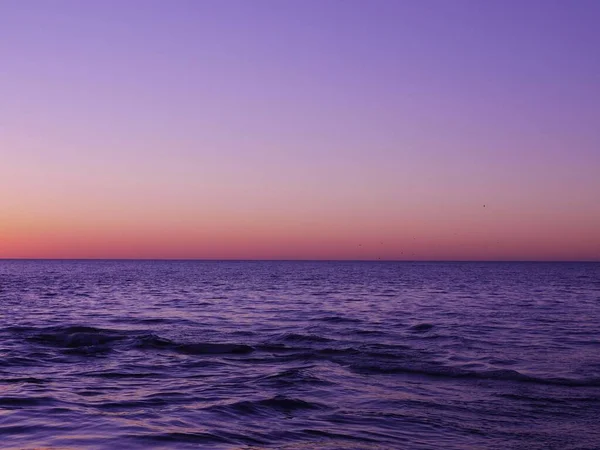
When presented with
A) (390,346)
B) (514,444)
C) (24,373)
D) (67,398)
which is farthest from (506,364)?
(24,373)

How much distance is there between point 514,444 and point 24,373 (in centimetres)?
1215

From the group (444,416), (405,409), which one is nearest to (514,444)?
(444,416)

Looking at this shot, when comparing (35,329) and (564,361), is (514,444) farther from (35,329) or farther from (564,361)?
(35,329)

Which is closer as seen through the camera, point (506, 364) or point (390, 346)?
point (506, 364)

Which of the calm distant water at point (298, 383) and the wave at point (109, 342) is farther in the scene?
the wave at point (109, 342)

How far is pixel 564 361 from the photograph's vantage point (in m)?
19.6

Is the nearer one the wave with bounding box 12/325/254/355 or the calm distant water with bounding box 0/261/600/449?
the calm distant water with bounding box 0/261/600/449

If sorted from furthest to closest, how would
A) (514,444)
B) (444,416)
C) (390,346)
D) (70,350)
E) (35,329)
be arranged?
1. (35,329)
2. (390,346)
3. (70,350)
4. (444,416)
5. (514,444)

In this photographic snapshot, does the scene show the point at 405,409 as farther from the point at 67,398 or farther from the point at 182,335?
the point at 182,335

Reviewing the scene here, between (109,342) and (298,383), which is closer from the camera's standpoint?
(298,383)

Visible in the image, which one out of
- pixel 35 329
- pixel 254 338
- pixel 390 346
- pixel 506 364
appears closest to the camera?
pixel 506 364

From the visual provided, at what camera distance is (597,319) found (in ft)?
109

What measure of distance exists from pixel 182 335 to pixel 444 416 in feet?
48.1

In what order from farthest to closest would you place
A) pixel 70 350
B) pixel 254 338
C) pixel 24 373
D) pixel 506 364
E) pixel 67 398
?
pixel 254 338 < pixel 70 350 < pixel 506 364 < pixel 24 373 < pixel 67 398
